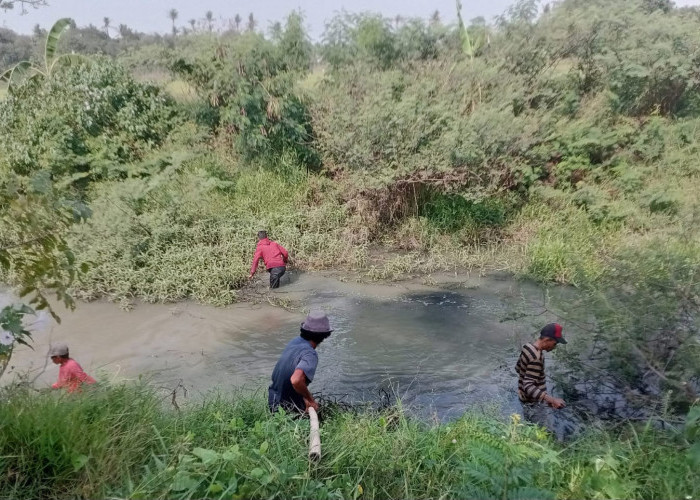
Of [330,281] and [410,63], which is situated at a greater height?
[410,63]

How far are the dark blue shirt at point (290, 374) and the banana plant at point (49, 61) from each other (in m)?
12.1

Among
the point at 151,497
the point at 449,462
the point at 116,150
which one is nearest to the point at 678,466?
the point at 449,462

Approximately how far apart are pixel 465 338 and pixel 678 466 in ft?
13.7

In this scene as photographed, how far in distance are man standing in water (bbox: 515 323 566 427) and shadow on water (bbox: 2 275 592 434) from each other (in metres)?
0.34

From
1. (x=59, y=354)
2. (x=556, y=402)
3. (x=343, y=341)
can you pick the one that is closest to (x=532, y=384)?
(x=556, y=402)

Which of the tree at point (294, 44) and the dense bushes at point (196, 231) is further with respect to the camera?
the tree at point (294, 44)

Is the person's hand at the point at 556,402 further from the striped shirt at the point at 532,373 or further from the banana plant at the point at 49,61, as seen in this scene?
the banana plant at the point at 49,61

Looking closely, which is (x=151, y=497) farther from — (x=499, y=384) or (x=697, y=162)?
(x=697, y=162)

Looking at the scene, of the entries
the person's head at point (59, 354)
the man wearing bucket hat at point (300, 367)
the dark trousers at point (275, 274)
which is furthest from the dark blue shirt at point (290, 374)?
the dark trousers at point (275, 274)

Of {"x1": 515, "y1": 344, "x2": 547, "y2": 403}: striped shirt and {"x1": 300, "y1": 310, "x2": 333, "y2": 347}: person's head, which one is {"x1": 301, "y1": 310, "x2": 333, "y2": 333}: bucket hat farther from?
{"x1": 515, "y1": 344, "x2": 547, "y2": 403}: striped shirt

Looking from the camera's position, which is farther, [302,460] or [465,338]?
[465,338]

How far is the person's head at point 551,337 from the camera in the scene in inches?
200

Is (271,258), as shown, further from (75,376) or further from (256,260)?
(75,376)

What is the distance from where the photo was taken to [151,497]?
2.77m
